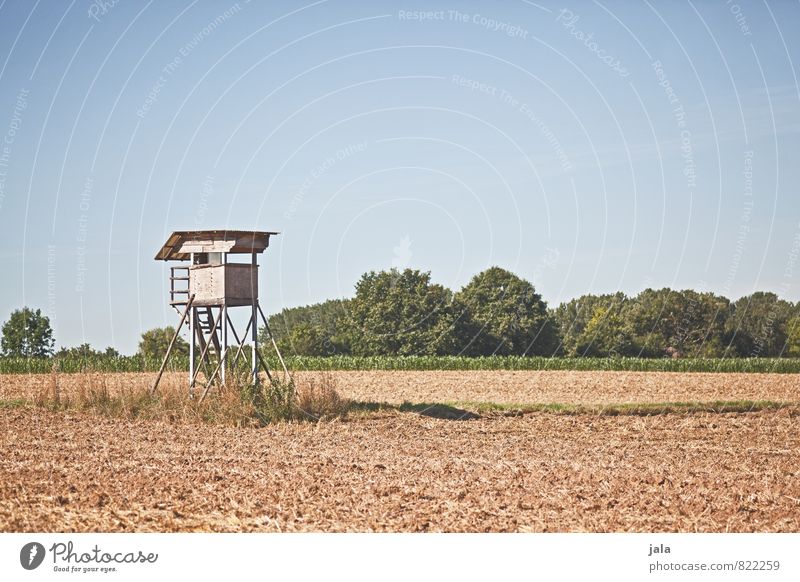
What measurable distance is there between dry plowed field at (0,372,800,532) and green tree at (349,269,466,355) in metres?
39.9

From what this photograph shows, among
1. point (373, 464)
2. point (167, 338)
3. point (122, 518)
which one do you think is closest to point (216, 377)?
point (373, 464)

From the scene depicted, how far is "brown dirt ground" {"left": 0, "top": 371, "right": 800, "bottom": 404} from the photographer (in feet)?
110

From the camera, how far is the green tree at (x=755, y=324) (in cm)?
5959

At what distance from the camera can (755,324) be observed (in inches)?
2452

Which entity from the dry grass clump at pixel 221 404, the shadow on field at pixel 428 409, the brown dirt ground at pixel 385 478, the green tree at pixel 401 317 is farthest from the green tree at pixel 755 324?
the dry grass clump at pixel 221 404

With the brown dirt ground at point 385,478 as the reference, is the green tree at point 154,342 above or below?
above

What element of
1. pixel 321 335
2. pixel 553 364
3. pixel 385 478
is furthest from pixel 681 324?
pixel 385 478

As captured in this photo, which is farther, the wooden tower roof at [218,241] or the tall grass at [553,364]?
the tall grass at [553,364]

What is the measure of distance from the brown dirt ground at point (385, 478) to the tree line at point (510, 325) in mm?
41695

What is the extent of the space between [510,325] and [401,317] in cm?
912

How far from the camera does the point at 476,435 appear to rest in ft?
72.5

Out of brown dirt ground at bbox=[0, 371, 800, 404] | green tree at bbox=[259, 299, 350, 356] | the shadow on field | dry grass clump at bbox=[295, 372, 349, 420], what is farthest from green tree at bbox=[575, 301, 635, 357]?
dry grass clump at bbox=[295, 372, 349, 420]

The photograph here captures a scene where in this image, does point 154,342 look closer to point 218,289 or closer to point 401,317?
point 401,317

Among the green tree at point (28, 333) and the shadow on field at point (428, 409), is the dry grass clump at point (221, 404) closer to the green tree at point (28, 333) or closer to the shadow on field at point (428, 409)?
the shadow on field at point (428, 409)
